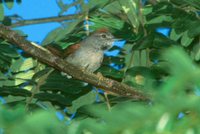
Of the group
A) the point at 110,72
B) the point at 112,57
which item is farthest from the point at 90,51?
the point at 110,72

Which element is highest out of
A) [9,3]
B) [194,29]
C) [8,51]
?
[9,3]

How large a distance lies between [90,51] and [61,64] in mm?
2623

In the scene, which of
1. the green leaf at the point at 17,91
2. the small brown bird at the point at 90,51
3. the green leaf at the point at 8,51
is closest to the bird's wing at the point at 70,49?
the small brown bird at the point at 90,51

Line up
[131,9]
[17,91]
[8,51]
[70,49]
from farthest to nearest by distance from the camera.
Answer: [70,49]
[8,51]
[17,91]
[131,9]

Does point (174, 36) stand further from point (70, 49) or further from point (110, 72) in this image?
point (70, 49)

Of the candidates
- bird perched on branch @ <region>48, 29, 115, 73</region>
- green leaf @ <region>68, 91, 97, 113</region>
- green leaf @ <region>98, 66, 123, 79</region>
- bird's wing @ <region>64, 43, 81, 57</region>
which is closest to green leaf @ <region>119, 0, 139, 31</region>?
green leaf @ <region>98, 66, 123, 79</region>

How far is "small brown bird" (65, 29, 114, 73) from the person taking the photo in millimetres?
5313

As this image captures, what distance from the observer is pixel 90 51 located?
6.15m

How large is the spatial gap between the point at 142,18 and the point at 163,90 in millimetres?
3484

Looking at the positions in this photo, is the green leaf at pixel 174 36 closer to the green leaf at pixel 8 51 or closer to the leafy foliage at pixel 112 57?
the leafy foliage at pixel 112 57

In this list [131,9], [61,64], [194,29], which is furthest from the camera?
[194,29]

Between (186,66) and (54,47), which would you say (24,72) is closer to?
(54,47)

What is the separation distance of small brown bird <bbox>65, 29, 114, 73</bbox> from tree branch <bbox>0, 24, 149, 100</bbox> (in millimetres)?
1396

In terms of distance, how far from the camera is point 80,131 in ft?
2.90
